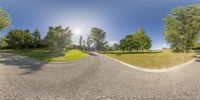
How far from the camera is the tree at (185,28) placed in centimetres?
3222

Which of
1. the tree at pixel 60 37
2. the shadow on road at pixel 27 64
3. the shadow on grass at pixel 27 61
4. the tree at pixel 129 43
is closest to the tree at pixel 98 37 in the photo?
the tree at pixel 129 43

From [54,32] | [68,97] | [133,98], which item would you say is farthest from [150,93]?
[54,32]

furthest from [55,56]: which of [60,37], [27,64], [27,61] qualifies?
[60,37]

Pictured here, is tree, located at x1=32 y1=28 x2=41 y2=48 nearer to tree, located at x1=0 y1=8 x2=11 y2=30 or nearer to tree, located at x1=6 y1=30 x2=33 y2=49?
tree, located at x1=6 y1=30 x2=33 y2=49

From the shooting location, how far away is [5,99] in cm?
544

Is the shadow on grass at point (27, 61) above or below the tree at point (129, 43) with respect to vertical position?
below

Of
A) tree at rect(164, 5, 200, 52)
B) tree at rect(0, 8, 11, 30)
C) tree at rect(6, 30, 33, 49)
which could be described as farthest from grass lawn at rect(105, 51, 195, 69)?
tree at rect(6, 30, 33, 49)

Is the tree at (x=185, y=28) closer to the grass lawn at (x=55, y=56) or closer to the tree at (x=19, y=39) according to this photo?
the grass lawn at (x=55, y=56)

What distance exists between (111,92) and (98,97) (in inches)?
37.2

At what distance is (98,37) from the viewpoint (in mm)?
75625

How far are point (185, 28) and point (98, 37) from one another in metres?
47.2

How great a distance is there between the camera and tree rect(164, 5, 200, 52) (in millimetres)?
32219

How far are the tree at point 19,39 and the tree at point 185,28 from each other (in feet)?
159

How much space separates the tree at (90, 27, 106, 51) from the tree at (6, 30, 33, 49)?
95.4 ft
